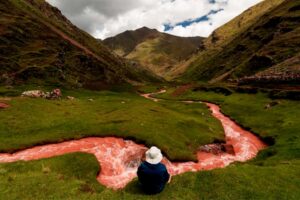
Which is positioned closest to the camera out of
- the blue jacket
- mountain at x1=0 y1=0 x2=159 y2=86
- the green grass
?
the blue jacket

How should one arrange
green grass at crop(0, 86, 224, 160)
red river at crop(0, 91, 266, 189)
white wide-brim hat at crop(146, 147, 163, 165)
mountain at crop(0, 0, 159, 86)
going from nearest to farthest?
white wide-brim hat at crop(146, 147, 163, 165), red river at crop(0, 91, 266, 189), green grass at crop(0, 86, 224, 160), mountain at crop(0, 0, 159, 86)

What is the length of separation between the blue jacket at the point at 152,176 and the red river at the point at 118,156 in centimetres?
822

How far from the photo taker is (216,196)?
19.0 m

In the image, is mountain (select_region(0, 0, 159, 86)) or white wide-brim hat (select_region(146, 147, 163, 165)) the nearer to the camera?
white wide-brim hat (select_region(146, 147, 163, 165))

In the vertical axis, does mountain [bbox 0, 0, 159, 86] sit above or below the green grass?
above

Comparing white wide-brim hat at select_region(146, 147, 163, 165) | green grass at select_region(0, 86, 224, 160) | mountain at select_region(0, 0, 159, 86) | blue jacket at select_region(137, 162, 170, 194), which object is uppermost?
mountain at select_region(0, 0, 159, 86)

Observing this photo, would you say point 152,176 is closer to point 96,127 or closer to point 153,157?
point 153,157

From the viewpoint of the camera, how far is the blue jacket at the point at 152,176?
56.4 ft

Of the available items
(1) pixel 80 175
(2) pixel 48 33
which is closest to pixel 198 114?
(1) pixel 80 175

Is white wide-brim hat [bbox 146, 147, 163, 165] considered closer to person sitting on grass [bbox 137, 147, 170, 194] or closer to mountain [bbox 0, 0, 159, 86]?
person sitting on grass [bbox 137, 147, 170, 194]

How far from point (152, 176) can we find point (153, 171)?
44cm

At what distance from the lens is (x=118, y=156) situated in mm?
32469

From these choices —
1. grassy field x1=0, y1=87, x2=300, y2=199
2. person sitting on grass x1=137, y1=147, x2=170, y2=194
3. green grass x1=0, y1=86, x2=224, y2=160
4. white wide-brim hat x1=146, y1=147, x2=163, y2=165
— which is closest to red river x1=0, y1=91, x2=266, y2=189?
green grass x1=0, y1=86, x2=224, y2=160

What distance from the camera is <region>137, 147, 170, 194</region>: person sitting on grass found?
17062 mm
